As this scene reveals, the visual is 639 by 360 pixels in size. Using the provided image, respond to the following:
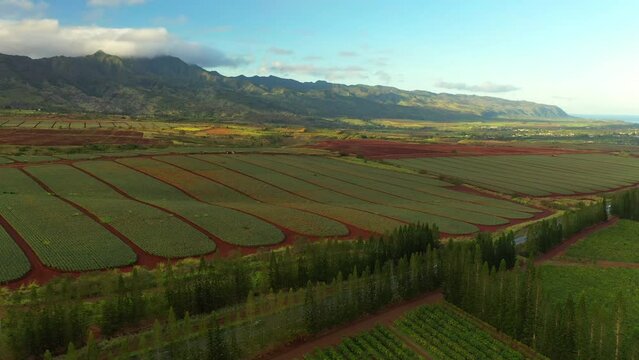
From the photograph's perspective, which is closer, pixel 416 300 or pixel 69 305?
pixel 69 305

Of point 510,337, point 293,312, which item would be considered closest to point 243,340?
point 293,312

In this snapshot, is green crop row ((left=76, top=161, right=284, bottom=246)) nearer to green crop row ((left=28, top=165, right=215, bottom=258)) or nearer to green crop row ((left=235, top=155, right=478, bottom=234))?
green crop row ((left=28, top=165, right=215, bottom=258))

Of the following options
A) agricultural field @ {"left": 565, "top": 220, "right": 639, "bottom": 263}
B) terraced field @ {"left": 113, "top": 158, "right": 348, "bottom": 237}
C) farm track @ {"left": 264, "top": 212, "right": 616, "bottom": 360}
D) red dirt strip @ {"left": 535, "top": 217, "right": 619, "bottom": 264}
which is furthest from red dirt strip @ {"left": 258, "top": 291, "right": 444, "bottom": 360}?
agricultural field @ {"left": 565, "top": 220, "right": 639, "bottom": 263}

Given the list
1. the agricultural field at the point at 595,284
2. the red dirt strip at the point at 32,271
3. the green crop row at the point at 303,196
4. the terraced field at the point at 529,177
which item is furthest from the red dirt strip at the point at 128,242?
the terraced field at the point at 529,177

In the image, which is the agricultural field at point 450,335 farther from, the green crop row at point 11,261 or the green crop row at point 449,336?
the green crop row at point 11,261

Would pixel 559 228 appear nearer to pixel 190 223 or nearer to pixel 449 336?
pixel 449 336

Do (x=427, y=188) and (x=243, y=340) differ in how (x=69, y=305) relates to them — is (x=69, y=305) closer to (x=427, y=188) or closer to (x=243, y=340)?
(x=243, y=340)

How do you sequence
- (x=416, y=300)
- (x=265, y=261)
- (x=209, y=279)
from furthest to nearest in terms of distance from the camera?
(x=265, y=261)
(x=416, y=300)
(x=209, y=279)
